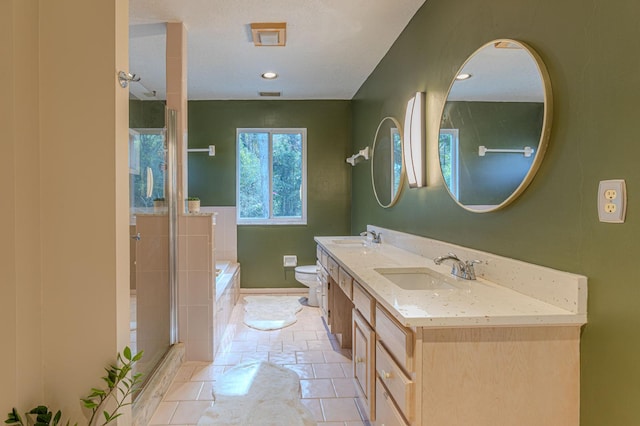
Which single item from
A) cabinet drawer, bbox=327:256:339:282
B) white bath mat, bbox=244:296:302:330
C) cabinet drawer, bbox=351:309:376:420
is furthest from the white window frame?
white bath mat, bbox=244:296:302:330

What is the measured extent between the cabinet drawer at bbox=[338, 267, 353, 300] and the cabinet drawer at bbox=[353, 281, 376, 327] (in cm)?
9

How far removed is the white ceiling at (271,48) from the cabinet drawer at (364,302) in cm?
168

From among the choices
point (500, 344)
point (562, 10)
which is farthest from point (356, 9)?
point (500, 344)

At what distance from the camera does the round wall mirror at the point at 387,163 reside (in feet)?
9.42

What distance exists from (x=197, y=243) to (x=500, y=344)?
217 centimetres

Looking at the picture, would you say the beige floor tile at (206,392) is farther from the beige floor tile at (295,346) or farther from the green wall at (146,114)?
the green wall at (146,114)

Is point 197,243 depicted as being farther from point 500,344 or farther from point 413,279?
point 500,344

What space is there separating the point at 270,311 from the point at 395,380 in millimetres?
2746

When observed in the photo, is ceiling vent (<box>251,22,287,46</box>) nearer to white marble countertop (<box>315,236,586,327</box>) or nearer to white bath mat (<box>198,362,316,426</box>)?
white marble countertop (<box>315,236,586,327</box>)

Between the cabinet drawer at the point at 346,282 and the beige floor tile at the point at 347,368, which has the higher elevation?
the cabinet drawer at the point at 346,282

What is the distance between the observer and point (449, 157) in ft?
6.41

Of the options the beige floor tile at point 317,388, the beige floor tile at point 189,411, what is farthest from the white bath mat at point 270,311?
the beige floor tile at point 189,411

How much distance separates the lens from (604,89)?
1.04 m

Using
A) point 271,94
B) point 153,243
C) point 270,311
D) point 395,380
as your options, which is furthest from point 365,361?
point 271,94
